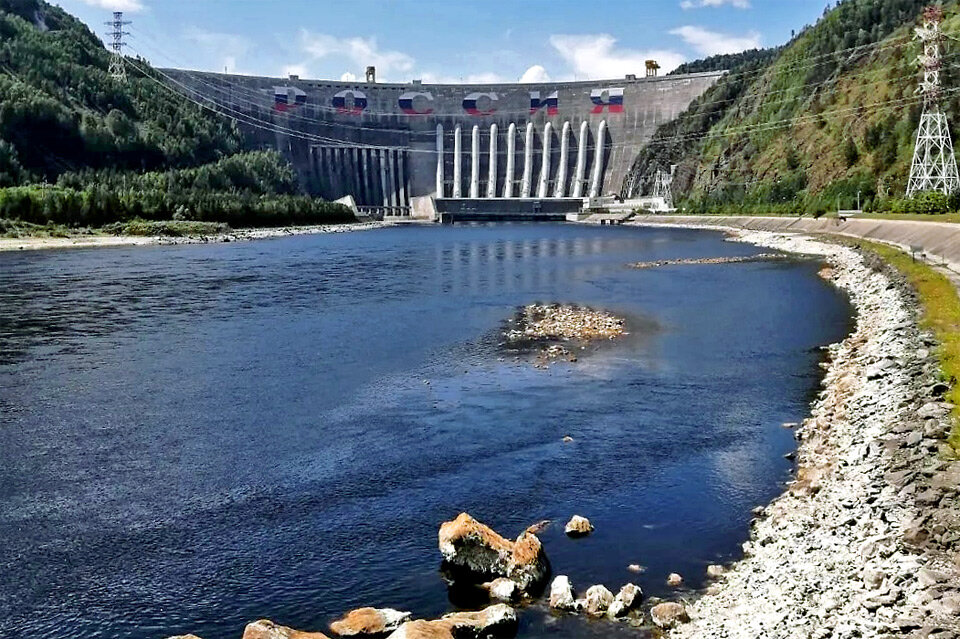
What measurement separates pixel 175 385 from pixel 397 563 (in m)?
20.3

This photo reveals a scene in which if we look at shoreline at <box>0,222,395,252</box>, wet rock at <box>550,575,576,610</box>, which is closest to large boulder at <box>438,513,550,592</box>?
wet rock at <box>550,575,576,610</box>

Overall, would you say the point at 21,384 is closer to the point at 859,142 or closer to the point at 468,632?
the point at 468,632

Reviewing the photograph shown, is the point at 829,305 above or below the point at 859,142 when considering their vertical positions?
below

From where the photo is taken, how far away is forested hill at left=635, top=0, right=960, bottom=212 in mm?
125500

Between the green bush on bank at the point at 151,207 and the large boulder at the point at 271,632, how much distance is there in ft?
411

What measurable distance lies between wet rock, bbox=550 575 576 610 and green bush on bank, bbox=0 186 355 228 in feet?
414

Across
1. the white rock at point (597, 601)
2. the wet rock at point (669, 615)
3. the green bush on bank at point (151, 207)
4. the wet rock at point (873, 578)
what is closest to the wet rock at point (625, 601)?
the white rock at point (597, 601)

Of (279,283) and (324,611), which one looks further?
(279,283)

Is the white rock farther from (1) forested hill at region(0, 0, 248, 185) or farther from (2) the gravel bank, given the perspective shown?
(1) forested hill at region(0, 0, 248, 185)

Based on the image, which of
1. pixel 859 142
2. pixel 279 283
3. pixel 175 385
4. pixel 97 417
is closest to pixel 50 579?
pixel 97 417

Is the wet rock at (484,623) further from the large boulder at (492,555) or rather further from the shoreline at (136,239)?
the shoreline at (136,239)

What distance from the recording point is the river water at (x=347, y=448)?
736 inches

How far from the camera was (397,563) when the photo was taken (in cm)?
1950

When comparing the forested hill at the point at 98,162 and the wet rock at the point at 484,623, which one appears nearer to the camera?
the wet rock at the point at 484,623
